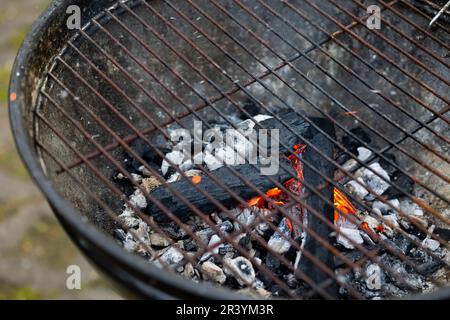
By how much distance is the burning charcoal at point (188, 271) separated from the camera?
191 centimetres

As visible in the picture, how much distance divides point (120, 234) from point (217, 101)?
597mm

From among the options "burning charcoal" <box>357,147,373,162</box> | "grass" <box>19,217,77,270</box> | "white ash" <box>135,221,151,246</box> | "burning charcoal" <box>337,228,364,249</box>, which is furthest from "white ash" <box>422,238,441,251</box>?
"grass" <box>19,217,77,270</box>

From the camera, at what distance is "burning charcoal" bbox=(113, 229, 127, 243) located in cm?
204

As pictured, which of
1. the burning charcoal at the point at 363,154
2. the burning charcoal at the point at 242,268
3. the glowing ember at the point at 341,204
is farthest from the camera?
the burning charcoal at the point at 363,154

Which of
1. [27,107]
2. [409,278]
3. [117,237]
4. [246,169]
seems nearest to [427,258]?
[409,278]

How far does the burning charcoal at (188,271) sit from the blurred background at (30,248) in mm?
611

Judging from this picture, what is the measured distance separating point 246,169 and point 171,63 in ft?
1.85

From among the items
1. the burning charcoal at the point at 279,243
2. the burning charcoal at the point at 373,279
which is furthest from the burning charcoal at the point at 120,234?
the burning charcoal at the point at 373,279

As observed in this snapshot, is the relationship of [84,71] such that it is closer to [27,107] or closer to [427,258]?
[27,107]

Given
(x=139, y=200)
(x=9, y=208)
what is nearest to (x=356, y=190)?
(x=139, y=200)

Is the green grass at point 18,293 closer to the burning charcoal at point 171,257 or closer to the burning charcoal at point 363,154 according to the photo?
the burning charcoal at point 171,257

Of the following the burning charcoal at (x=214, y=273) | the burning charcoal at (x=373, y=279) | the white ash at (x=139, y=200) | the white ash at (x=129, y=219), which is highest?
the white ash at (x=139, y=200)

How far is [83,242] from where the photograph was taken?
1465 mm

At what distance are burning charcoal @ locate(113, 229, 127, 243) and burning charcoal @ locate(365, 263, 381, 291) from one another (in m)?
0.83
